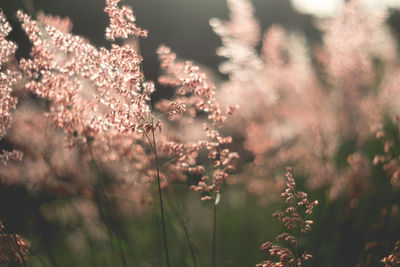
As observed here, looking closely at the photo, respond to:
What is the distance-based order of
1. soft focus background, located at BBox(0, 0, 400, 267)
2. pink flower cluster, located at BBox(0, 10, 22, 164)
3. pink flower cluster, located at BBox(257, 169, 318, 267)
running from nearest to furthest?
pink flower cluster, located at BBox(257, 169, 318, 267), pink flower cluster, located at BBox(0, 10, 22, 164), soft focus background, located at BBox(0, 0, 400, 267)

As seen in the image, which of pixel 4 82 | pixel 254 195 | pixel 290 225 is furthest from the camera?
pixel 254 195

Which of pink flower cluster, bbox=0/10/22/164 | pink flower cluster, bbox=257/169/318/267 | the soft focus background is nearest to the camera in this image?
pink flower cluster, bbox=257/169/318/267

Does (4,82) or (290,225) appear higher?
(4,82)

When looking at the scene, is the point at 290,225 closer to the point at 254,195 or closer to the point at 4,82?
the point at 4,82

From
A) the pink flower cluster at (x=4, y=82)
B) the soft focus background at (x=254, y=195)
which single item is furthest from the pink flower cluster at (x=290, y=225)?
the pink flower cluster at (x=4, y=82)

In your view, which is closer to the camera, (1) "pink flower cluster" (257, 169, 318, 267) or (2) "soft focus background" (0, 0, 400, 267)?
(1) "pink flower cluster" (257, 169, 318, 267)

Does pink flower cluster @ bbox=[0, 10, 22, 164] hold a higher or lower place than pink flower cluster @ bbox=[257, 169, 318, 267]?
higher

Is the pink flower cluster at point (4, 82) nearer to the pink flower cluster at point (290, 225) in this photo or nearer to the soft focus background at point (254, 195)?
the soft focus background at point (254, 195)

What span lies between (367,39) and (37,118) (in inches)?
103

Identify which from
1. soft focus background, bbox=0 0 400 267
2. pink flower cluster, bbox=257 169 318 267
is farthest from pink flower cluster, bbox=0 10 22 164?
pink flower cluster, bbox=257 169 318 267

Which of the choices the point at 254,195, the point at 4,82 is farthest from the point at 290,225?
the point at 254,195

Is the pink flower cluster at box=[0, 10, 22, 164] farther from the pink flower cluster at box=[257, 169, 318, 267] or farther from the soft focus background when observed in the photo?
the pink flower cluster at box=[257, 169, 318, 267]

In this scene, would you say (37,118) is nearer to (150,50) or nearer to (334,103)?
(334,103)

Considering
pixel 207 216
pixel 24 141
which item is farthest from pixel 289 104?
pixel 24 141
